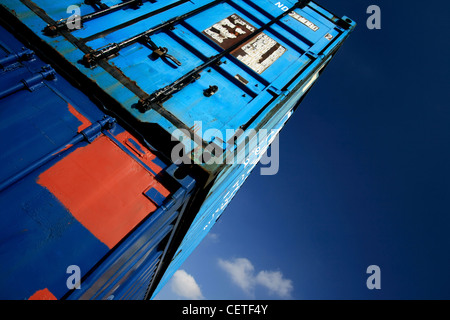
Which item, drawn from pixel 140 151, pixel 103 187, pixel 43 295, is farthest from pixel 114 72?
pixel 43 295

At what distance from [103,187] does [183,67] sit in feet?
8.78

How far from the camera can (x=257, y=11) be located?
20.8ft

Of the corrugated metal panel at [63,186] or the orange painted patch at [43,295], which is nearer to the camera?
the orange painted patch at [43,295]

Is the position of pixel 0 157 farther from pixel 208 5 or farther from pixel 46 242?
pixel 208 5

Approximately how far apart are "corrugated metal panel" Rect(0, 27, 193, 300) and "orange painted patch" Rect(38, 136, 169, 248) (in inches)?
0.4

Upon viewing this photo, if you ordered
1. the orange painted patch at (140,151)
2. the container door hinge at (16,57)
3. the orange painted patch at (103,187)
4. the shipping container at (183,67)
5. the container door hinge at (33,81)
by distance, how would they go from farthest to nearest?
the shipping container at (183,67)
the orange painted patch at (140,151)
the container door hinge at (16,57)
the container door hinge at (33,81)
the orange painted patch at (103,187)

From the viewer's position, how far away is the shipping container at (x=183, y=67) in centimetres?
359

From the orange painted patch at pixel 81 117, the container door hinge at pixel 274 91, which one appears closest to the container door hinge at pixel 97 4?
the orange painted patch at pixel 81 117

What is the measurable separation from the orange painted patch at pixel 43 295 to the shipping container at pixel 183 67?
1796 millimetres

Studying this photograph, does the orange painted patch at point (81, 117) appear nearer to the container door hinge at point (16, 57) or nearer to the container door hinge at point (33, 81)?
the container door hinge at point (33, 81)

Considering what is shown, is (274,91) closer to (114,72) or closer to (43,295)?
(114,72)

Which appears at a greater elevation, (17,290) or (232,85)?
(232,85)
